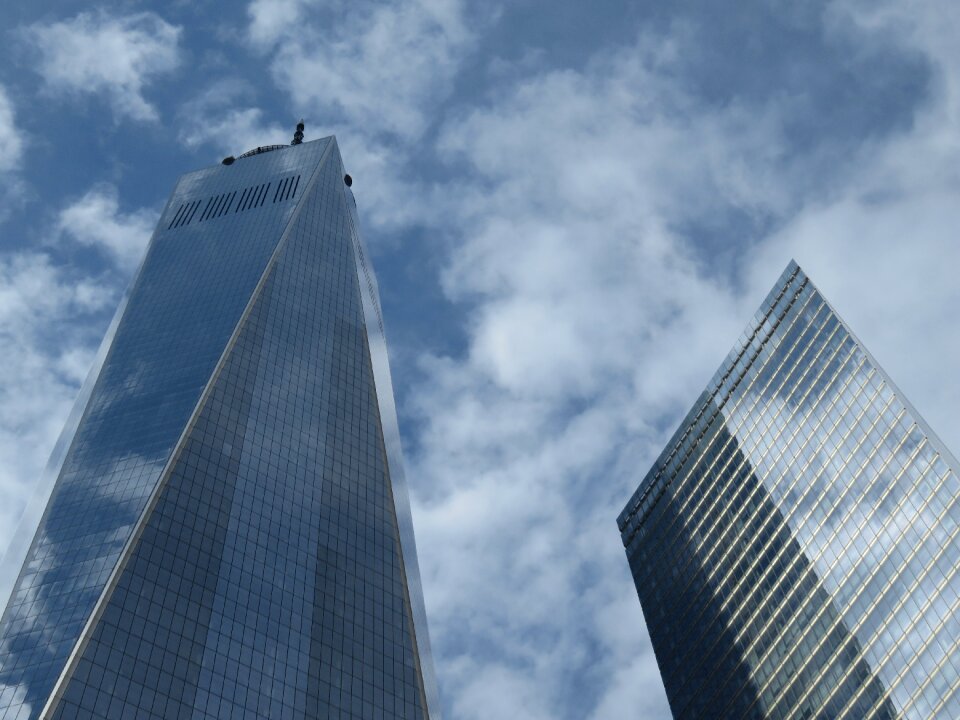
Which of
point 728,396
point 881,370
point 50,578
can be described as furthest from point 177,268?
point 881,370

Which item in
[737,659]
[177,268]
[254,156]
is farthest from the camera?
[254,156]

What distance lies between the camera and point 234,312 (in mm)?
126250

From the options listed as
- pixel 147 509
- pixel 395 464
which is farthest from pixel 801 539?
pixel 147 509

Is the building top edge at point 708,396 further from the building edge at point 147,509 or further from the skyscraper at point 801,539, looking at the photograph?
the building edge at point 147,509

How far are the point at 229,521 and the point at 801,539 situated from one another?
6359cm

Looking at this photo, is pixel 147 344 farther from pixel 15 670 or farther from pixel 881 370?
pixel 881 370

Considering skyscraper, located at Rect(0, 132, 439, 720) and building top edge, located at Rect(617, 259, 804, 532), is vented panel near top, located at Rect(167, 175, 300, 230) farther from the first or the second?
building top edge, located at Rect(617, 259, 804, 532)

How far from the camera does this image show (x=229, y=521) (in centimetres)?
9500

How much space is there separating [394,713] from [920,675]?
46215mm

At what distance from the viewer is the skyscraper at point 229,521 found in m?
78.8

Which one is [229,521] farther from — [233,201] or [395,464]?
[233,201]

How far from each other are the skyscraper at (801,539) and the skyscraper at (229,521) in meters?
42.4

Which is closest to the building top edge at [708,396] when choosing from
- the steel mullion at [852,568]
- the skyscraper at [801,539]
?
the skyscraper at [801,539]

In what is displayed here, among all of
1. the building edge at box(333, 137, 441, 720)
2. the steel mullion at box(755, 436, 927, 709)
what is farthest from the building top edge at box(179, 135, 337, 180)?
the steel mullion at box(755, 436, 927, 709)
